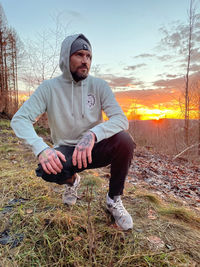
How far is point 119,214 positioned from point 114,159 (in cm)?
58

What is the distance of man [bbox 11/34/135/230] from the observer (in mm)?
1771

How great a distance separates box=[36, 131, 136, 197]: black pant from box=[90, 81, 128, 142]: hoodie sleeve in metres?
0.09

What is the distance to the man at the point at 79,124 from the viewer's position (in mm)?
1771

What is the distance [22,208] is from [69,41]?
81.4 inches

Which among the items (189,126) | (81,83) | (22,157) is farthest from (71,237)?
(189,126)

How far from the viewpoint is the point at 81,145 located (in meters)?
1.68

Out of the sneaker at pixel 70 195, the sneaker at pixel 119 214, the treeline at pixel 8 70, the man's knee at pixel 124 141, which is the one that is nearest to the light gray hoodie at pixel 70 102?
the man's knee at pixel 124 141

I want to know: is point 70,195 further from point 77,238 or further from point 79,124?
point 79,124

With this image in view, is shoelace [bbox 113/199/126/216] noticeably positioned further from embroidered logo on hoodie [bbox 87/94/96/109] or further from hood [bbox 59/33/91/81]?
hood [bbox 59/33/91/81]

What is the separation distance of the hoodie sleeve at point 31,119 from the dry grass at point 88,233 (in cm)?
72

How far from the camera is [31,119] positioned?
187cm

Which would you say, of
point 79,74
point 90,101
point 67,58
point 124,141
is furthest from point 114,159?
point 67,58

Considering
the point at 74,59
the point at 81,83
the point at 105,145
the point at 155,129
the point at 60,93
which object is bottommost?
the point at 155,129

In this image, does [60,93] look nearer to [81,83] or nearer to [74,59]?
[81,83]
